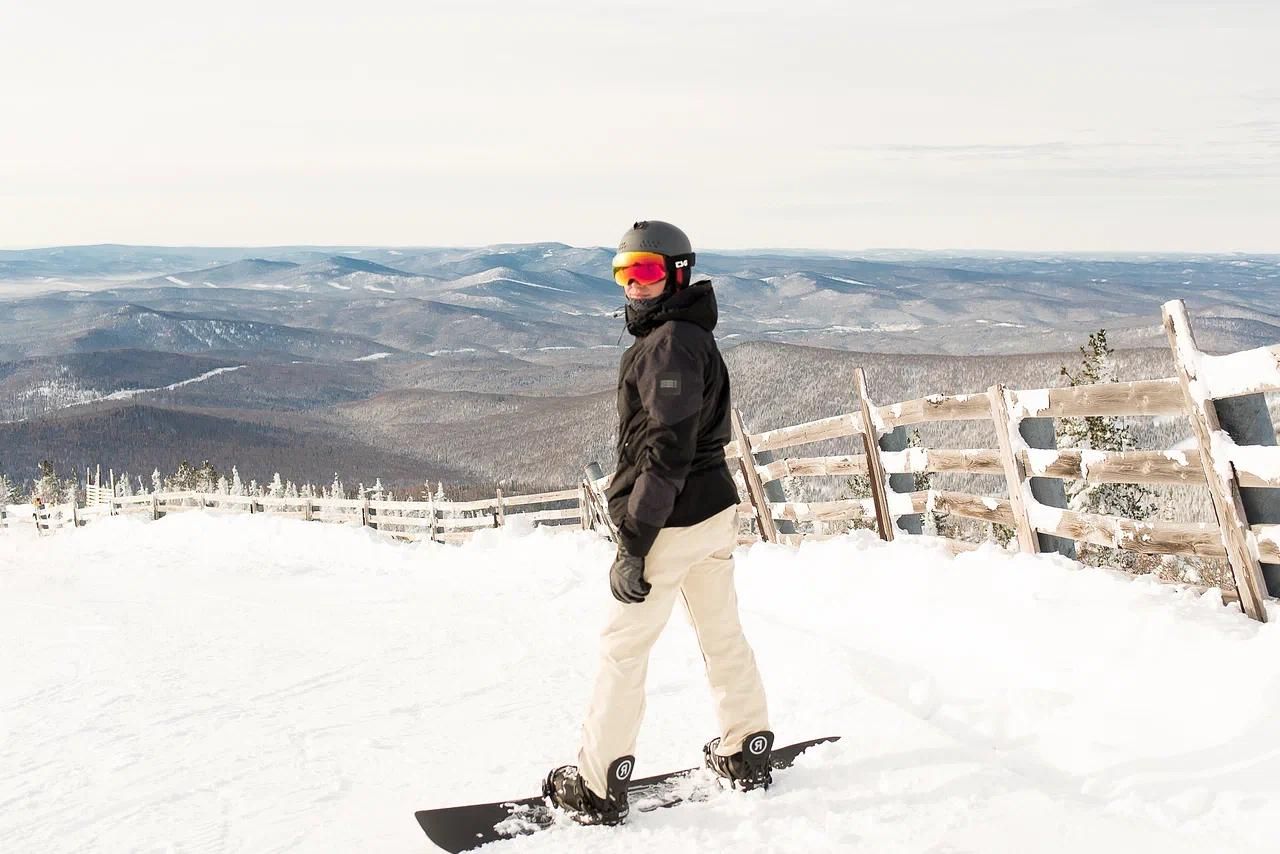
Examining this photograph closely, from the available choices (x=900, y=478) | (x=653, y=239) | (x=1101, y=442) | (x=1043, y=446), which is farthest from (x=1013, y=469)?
(x=1101, y=442)

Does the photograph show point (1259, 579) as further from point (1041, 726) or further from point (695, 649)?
point (695, 649)

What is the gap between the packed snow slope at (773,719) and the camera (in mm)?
3508

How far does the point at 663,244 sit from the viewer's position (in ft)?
11.9

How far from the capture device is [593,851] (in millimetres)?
3418

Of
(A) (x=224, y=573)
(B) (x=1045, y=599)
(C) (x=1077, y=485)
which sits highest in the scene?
(B) (x=1045, y=599)

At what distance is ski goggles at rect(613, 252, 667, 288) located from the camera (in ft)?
11.8

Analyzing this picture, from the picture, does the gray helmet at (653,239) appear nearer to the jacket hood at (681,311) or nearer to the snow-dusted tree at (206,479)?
the jacket hood at (681,311)

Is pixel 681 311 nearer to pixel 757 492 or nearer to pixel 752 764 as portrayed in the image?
pixel 752 764

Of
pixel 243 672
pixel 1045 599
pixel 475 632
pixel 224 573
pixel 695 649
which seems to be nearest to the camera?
pixel 1045 599

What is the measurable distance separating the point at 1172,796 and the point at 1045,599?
1883mm

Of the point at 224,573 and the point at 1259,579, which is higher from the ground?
the point at 1259,579

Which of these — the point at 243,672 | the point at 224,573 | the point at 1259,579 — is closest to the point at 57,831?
the point at 243,672

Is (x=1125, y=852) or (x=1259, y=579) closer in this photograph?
(x=1125, y=852)

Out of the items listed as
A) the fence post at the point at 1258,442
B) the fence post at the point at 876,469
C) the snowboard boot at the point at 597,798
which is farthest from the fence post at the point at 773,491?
the snowboard boot at the point at 597,798
